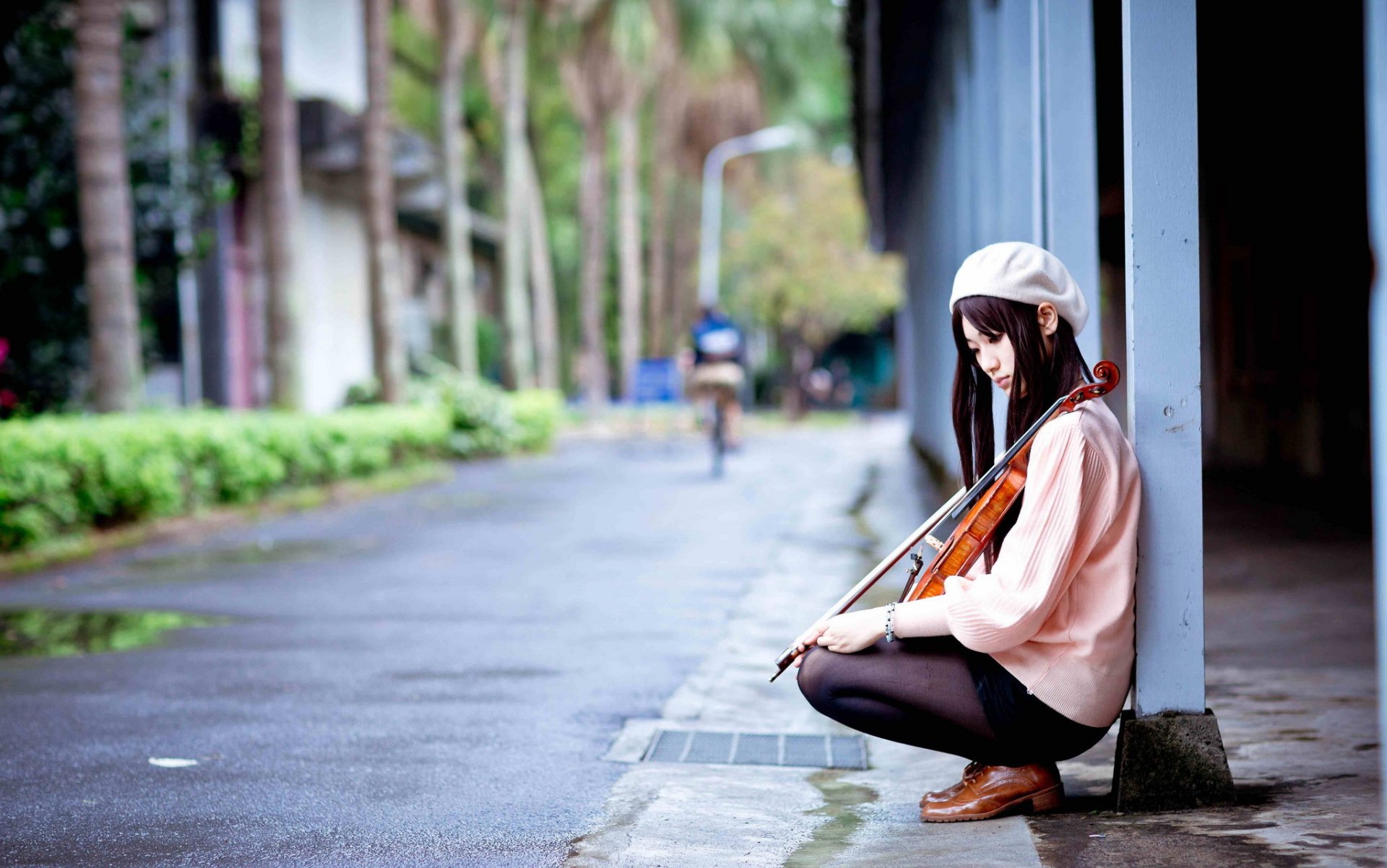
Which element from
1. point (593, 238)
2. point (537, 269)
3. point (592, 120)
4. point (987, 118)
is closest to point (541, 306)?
point (537, 269)

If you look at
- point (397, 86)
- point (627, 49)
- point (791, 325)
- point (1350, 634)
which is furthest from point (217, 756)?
point (397, 86)

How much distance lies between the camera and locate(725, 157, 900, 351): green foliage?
126 feet

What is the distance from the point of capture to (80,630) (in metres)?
7.47

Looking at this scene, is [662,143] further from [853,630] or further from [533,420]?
[853,630]

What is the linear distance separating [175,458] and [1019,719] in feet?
30.1

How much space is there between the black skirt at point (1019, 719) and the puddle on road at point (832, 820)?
0.52 meters

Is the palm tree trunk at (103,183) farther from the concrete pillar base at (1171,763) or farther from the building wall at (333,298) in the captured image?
the building wall at (333,298)

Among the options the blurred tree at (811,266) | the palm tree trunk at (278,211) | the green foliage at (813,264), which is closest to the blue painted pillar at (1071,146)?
the palm tree trunk at (278,211)

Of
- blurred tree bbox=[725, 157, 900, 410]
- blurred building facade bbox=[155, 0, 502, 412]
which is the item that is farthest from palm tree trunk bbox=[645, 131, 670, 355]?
blurred building facade bbox=[155, 0, 502, 412]

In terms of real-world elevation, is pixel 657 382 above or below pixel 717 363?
below

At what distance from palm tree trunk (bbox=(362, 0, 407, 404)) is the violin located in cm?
1538

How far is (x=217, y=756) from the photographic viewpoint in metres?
4.93

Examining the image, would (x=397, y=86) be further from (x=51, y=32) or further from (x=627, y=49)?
(x=51, y=32)

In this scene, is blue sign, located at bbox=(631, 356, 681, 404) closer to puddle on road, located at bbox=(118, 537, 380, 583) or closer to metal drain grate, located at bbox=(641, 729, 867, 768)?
puddle on road, located at bbox=(118, 537, 380, 583)
